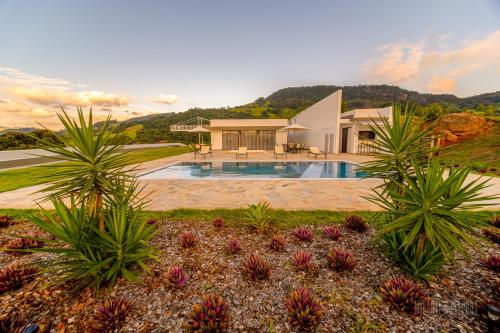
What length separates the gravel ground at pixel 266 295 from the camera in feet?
6.05

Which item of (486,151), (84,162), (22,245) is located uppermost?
(84,162)

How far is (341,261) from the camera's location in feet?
8.35

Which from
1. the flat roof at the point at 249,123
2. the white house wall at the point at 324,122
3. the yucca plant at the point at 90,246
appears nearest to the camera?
the yucca plant at the point at 90,246

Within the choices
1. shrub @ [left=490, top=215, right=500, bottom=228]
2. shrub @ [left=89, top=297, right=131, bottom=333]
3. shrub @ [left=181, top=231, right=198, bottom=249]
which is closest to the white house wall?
shrub @ [left=490, top=215, right=500, bottom=228]

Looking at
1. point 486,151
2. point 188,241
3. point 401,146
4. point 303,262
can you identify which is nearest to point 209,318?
point 303,262

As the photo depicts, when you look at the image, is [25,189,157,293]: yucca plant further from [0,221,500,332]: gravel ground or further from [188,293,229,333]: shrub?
[188,293,229,333]: shrub

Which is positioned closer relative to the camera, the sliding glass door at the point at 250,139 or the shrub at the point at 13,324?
the shrub at the point at 13,324

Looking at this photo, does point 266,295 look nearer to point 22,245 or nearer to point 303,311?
point 303,311

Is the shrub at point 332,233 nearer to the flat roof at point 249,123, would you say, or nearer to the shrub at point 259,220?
the shrub at point 259,220

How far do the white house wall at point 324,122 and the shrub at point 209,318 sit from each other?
17795 mm

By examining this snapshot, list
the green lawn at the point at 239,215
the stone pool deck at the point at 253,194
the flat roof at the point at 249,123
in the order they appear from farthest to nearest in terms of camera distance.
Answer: the flat roof at the point at 249,123, the stone pool deck at the point at 253,194, the green lawn at the point at 239,215

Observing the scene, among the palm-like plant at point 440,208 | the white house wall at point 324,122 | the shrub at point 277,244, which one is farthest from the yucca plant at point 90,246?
the white house wall at point 324,122

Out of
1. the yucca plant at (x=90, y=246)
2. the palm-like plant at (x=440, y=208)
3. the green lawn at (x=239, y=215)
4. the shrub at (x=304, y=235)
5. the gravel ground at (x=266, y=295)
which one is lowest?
the gravel ground at (x=266, y=295)

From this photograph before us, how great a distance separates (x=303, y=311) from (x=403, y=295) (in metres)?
1.08
